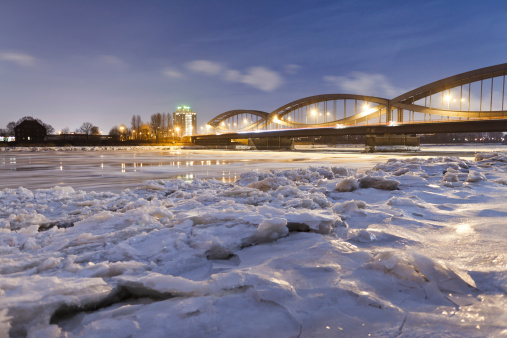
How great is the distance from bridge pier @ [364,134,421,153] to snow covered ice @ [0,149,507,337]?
54.4m

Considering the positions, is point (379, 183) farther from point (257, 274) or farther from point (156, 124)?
point (156, 124)

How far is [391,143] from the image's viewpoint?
58750 mm

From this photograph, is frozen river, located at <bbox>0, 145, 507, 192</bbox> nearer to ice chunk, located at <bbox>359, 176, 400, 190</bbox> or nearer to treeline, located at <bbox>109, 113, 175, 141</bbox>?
ice chunk, located at <bbox>359, 176, 400, 190</bbox>

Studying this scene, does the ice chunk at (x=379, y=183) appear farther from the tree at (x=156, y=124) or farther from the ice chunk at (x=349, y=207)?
the tree at (x=156, y=124)

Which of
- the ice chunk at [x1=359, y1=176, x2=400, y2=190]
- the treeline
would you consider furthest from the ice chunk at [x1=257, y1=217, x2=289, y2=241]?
the treeline

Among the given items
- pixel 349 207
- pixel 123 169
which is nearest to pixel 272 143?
pixel 123 169

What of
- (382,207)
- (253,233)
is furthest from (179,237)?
(382,207)

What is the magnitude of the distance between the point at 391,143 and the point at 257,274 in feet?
203

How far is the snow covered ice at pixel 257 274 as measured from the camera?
212cm

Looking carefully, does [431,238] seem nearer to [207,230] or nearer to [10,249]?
[207,230]

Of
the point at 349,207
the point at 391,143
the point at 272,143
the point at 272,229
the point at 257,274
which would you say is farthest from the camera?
the point at 272,143

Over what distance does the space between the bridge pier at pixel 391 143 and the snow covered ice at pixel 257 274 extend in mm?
54360

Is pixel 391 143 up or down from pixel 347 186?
up

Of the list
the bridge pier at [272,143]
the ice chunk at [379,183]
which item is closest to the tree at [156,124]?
the bridge pier at [272,143]
